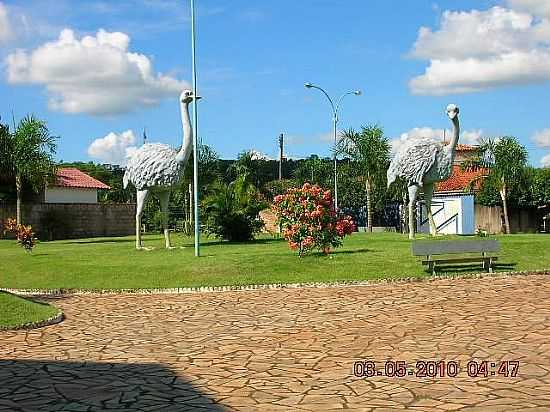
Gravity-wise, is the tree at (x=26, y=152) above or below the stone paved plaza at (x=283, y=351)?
above

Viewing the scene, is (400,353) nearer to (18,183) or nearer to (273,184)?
(18,183)

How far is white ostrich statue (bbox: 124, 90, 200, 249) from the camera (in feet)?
73.3

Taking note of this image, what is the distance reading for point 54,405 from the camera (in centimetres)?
643

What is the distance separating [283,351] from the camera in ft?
28.3

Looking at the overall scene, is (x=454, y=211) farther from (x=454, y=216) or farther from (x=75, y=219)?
(x=75, y=219)

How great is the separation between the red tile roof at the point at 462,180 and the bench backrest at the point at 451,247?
2253 centimetres

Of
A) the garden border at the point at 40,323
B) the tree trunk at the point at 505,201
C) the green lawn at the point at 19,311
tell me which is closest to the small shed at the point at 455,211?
the tree trunk at the point at 505,201

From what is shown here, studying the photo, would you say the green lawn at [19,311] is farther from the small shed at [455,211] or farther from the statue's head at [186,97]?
the small shed at [455,211]

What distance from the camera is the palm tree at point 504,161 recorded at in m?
36.8

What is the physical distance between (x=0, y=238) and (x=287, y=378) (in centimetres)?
3241

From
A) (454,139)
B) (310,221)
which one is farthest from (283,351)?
(454,139)

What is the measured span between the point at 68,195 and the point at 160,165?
2751cm
